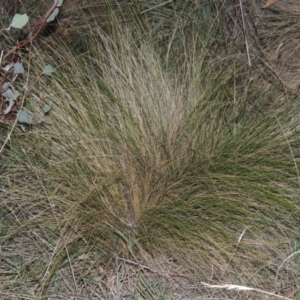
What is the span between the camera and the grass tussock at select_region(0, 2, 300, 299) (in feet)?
7.17

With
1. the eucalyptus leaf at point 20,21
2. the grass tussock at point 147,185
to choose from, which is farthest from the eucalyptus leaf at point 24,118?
the eucalyptus leaf at point 20,21

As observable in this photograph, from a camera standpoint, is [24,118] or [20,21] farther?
[24,118]

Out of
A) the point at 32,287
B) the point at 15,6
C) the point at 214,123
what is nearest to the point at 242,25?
the point at 214,123

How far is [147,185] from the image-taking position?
92.8 inches

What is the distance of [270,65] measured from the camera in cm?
296

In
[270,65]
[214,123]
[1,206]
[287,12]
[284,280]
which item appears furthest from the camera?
[287,12]

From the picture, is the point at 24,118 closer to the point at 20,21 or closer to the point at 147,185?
the point at 20,21

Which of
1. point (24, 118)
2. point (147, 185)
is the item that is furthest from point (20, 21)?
point (147, 185)

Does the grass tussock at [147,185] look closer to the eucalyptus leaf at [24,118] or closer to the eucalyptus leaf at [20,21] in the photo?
the eucalyptus leaf at [24,118]

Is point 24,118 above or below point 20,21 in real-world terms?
below

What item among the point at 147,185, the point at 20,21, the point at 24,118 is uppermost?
the point at 20,21

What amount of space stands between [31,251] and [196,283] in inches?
21.1

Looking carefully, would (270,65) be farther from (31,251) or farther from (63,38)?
(31,251)

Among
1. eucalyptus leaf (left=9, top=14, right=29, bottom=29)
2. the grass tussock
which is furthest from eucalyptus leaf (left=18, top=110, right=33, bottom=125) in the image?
eucalyptus leaf (left=9, top=14, right=29, bottom=29)
